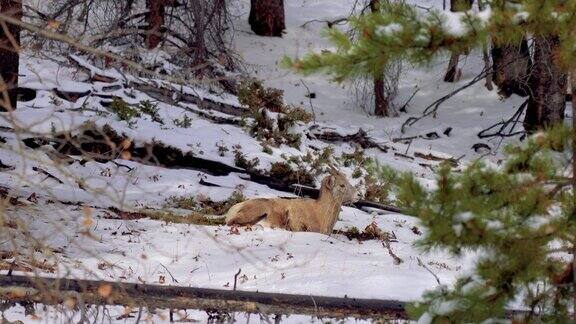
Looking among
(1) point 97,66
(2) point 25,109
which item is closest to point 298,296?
(2) point 25,109

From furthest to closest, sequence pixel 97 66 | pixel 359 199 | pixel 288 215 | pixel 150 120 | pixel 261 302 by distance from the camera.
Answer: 1. pixel 97 66
2. pixel 150 120
3. pixel 359 199
4. pixel 288 215
5. pixel 261 302

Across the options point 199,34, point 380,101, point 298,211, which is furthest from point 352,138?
point 298,211

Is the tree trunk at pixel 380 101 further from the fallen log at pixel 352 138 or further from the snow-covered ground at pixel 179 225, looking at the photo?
the fallen log at pixel 352 138

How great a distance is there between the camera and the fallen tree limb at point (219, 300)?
5.71 m

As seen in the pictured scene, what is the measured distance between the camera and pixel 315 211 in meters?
9.70

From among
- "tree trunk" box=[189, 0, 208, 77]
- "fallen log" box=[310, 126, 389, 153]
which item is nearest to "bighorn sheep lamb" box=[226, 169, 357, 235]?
"tree trunk" box=[189, 0, 208, 77]

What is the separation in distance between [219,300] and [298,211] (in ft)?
12.8

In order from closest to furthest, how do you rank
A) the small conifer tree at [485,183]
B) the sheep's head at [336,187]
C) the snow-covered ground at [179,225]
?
the small conifer tree at [485,183], the snow-covered ground at [179,225], the sheep's head at [336,187]

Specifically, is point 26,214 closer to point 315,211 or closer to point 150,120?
point 315,211

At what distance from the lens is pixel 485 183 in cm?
375

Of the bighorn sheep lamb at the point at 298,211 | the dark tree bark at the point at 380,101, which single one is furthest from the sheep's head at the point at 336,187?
the dark tree bark at the point at 380,101

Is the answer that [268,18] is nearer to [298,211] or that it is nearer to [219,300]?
[298,211]

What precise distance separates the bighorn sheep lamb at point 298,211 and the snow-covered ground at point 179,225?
180 millimetres

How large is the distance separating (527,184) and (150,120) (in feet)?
30.2
